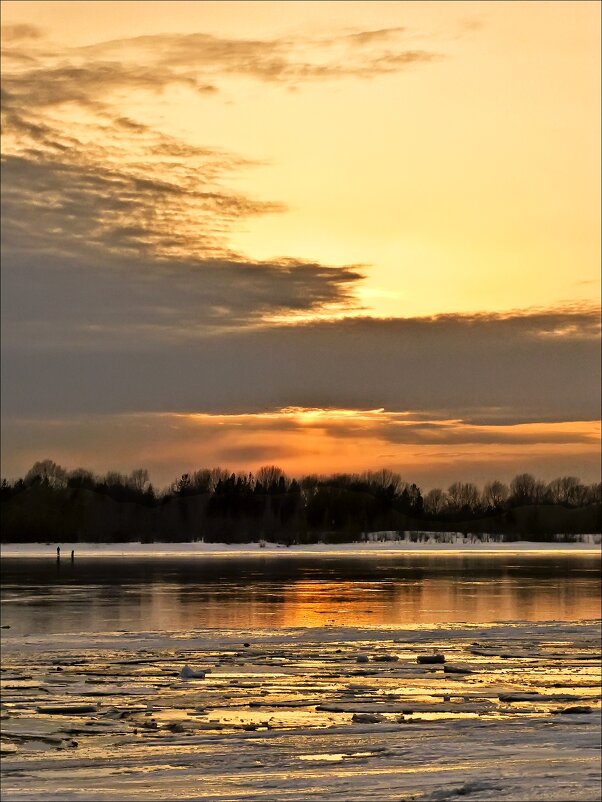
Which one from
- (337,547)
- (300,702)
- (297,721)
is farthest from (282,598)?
(337,547)

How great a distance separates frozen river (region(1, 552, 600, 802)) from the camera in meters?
10.6

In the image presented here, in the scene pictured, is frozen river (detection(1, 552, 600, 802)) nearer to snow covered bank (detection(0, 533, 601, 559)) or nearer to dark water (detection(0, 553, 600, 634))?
dark water (detection(0, 553, 600, 634))

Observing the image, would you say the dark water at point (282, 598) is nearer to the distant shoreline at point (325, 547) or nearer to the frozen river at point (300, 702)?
the frozen river at point (300, 702)

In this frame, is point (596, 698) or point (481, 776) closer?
point (481, 776)

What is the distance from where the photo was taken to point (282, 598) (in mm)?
32812

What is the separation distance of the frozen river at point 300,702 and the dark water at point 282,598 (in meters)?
0.22

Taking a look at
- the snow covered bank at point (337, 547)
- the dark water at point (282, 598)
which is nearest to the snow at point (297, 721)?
the dark water at point (282, 598)

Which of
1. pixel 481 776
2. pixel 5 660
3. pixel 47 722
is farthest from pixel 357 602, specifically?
pixel 481 776

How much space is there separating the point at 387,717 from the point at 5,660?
7585 mm

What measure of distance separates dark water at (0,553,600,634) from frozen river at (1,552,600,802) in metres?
0.22

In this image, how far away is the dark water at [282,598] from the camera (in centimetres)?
2561

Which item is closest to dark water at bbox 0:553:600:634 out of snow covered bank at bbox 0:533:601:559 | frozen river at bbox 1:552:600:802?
frozen river at bbox 1:552:600:802

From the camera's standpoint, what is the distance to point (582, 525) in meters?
126

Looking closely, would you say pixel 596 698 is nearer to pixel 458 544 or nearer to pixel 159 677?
pixel 159 677
